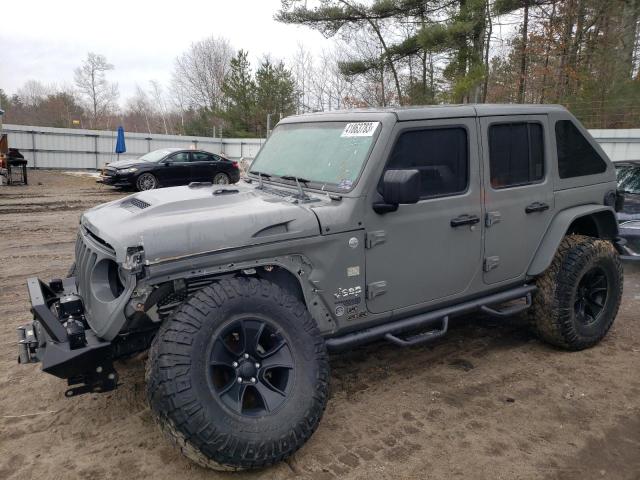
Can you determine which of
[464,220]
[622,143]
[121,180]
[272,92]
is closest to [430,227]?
[464,220]

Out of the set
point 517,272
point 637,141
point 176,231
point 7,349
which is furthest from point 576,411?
point 637,141

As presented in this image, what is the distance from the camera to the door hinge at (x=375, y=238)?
3.29 meters

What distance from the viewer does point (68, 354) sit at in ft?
8.80

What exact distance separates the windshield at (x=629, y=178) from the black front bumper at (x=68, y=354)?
758cm

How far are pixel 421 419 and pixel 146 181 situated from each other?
48.9ft

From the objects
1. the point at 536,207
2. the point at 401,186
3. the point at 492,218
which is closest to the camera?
the point at 401,186

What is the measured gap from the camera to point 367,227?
10.8 feet

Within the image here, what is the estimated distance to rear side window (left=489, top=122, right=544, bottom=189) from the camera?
398 cm

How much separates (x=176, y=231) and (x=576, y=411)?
292cm

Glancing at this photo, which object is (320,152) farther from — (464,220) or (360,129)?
(464,220)

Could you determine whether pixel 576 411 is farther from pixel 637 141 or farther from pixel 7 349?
pixel 637 141

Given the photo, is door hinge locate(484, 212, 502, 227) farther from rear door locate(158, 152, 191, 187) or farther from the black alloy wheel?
rear door locate(158, 152, 191, 187)

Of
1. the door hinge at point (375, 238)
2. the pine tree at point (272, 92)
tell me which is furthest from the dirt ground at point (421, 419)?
the pine tree at point (272, 92)

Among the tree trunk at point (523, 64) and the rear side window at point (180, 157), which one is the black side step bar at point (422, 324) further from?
the tree trunk at point (523, 64)
